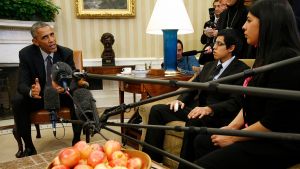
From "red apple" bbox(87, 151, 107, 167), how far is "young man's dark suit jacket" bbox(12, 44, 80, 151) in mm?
1892

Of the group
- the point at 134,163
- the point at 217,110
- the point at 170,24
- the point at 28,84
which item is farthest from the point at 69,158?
the point at 170,24

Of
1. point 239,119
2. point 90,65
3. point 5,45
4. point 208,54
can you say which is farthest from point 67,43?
point 239,119

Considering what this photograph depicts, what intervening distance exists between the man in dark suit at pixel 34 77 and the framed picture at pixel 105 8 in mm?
1638

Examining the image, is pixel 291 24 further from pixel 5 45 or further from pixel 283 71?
pixel 5 45

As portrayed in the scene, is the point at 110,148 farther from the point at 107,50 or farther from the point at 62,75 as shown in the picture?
the point at 107,50

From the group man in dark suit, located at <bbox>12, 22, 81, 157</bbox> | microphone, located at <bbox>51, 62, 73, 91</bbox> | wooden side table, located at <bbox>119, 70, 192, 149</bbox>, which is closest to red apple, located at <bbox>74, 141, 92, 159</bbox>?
microphone, located at <bbox>51, 62, 73, 91</bbox>

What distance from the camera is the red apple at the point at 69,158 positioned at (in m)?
0.88

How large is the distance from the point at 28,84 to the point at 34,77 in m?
0.10

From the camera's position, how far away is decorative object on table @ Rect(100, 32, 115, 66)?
4.26 metres

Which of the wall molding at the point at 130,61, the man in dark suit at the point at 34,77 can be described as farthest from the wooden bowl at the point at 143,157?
the wall molding at the point at 130,61

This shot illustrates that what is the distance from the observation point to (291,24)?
4.43 feet

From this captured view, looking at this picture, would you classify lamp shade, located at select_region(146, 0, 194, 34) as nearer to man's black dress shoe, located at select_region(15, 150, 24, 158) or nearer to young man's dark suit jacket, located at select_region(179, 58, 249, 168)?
young man's dark suit jacket, located at select_region(179, 58, 249, 168)

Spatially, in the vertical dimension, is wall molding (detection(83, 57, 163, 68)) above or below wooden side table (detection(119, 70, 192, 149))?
above

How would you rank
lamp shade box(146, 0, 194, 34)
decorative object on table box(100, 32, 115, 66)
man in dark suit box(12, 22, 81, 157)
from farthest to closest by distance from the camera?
decorative object on table box(100, 32, 115, 66)
lamp shade box(146, 0, 194, 34)
man in dark suit box(12, 22, 81, 157)
